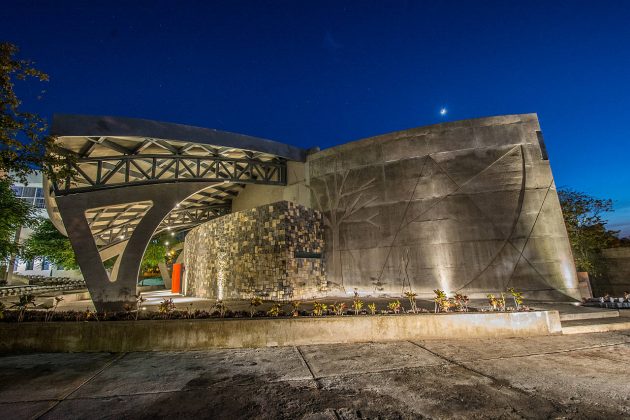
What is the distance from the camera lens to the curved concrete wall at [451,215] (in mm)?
11133

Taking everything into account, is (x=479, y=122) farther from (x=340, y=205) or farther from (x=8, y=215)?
(x=8, y=215)

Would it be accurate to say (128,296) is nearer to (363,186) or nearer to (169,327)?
(169,327)

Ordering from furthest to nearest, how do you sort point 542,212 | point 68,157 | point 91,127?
1. point 542,212
2. point 91,127
3. point 68,157

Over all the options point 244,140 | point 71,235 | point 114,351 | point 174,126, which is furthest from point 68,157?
point 244,140

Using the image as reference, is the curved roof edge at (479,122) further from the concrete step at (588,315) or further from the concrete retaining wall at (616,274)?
the concrete retaining wall at (616,274)

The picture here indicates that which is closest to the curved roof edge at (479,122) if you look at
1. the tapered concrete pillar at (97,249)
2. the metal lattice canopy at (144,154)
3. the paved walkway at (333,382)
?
the metal lattice canopy at (144,154)

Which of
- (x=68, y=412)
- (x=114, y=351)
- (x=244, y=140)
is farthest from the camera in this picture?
(x=244, y=140)

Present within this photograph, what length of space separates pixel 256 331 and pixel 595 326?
8132 millimetres

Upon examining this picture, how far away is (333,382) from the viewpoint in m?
3.86

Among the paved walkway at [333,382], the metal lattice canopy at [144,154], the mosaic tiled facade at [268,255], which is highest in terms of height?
the metal lattice canopy at [144,154]

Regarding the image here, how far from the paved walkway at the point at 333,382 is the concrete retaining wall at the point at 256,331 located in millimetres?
295

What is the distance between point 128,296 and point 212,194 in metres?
11.5

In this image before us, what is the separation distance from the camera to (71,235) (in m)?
9.61

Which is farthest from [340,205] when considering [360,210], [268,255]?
[268,255]
